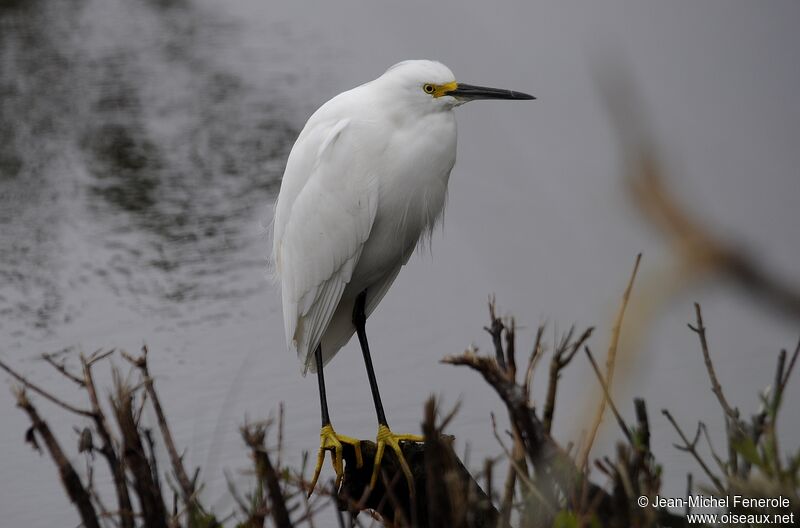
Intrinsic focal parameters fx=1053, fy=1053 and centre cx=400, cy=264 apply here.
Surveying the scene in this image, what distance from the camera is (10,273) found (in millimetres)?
5371

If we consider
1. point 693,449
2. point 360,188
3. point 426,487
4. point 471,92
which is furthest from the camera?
point 360,188

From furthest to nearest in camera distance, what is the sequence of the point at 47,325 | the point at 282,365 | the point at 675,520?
the point at 47,325 < the point at 282,365 < the point at 675,520

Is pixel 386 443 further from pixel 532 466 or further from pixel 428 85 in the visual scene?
pixel 532 466

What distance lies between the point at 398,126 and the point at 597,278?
2420 millimetres

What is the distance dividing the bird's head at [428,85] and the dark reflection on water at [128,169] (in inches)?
43.4

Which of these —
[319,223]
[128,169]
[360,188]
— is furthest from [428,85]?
[128,169]

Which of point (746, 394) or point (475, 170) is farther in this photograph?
point (746, 394)

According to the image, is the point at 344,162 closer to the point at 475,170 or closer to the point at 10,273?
the point at 475,170

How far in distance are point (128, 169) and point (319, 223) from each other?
4112 mm

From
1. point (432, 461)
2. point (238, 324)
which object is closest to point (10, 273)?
point (238, 324)

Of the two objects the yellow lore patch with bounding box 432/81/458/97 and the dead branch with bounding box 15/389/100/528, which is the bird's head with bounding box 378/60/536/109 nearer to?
the yellow lore patch with bounding box 432/81/458/97

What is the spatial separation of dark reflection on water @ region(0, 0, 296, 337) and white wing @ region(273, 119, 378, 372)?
609mm

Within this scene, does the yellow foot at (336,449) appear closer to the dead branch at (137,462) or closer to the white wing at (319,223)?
the white wing at (319,223)

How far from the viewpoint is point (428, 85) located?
2764 millimetres
